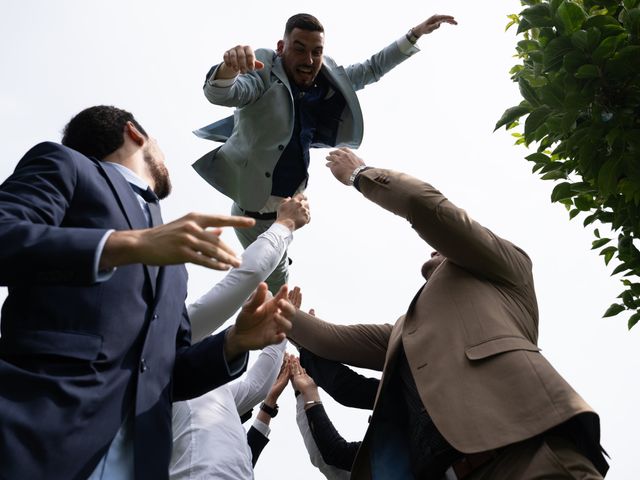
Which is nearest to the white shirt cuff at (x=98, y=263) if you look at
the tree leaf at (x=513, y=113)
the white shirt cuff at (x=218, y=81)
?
the tree leaf at (x=513, y=113)

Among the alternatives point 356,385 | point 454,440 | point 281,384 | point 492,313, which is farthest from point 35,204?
point 281,384

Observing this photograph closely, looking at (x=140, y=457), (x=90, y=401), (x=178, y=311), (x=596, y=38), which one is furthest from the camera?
(x=596, y=38)

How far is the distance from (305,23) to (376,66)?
0.69 m

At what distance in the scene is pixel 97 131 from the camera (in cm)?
261

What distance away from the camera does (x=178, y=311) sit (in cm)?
228

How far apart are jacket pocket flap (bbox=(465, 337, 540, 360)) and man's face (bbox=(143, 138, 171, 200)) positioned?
4.39 feet

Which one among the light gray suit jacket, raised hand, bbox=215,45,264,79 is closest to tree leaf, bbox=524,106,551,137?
raised hand, bbox=215,45,264,79

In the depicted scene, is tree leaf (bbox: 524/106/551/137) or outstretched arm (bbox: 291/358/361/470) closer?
tree leaf (bbox: 524/106/551/137)

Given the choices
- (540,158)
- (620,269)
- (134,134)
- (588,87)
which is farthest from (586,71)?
(134,134)

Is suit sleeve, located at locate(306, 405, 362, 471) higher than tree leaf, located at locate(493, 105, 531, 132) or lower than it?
lower

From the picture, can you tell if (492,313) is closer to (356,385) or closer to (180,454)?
(356,385)

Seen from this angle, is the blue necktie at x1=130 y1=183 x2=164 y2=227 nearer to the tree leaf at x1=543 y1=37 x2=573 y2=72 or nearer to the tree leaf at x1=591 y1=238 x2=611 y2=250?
the tree leaf at x1=543 y1=37 x2=573 y2=72

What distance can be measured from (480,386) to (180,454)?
125 centimetres

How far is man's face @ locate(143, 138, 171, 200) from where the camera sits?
8.77 feet
